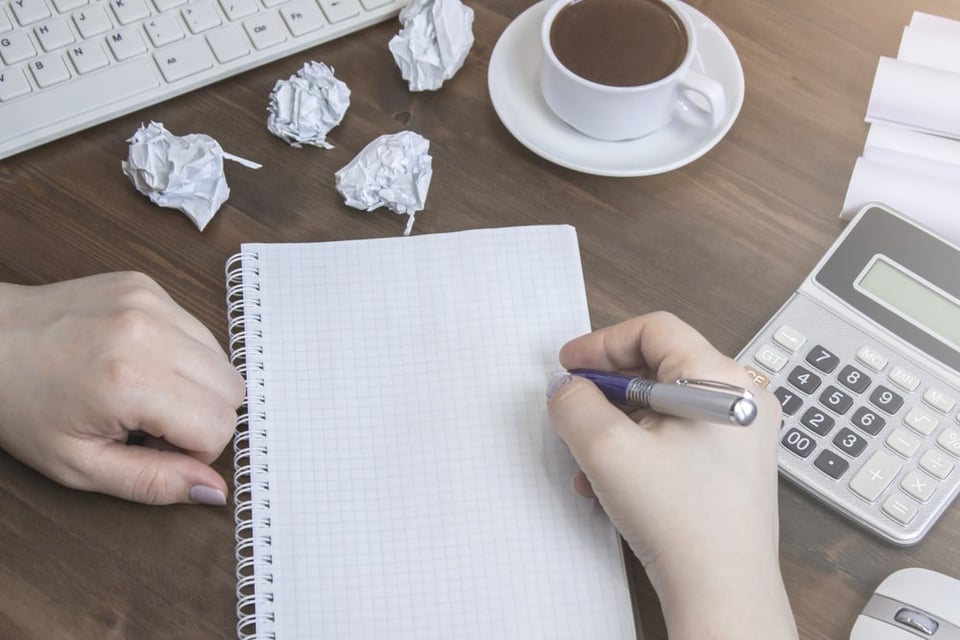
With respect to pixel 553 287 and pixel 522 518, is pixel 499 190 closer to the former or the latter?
pixel 553 287

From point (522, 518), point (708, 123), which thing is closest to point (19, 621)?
point (522, 518)

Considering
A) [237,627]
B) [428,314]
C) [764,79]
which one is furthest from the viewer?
[764,79]

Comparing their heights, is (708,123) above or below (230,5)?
below

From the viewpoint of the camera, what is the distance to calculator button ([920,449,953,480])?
60cm

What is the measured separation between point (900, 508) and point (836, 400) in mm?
78

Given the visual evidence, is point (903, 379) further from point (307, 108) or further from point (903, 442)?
point (307, 108)

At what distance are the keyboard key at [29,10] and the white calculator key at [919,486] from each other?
69 cm

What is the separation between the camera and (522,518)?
1.94ft

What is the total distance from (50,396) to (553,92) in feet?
1.34

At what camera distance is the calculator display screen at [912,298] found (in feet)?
2.15

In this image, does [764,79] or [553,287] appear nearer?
[553,287]

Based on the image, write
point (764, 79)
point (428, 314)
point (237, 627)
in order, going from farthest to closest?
1. point (764, 79)
2. point (428, 314)
3. point (237, 627)

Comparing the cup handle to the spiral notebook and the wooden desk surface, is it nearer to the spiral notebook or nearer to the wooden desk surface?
the wooden desk surface

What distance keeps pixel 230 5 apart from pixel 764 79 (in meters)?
0.43
